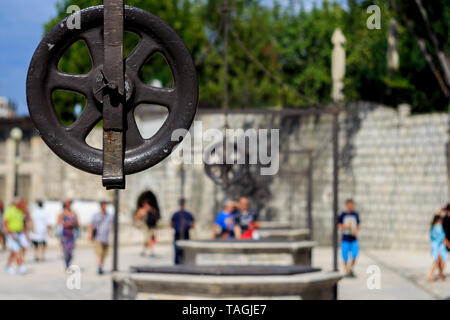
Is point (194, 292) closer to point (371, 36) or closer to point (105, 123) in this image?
point (105, 123)

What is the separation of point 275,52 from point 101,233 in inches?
1254

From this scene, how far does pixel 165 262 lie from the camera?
2069 cm

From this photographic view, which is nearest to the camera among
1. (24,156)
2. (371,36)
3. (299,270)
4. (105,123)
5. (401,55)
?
(105,123)

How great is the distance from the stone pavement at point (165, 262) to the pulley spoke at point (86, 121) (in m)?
9.06

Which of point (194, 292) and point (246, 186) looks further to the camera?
point (246, 186)

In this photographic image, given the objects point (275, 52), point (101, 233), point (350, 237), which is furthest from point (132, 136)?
point (275, 52)

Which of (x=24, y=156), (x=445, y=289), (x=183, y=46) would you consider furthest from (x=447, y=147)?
(x=24, y=156)

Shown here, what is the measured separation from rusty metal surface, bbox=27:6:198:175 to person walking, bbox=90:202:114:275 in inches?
555

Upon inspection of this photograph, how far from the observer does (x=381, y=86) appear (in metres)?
30.8

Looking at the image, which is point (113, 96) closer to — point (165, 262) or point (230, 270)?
point (230, 270)

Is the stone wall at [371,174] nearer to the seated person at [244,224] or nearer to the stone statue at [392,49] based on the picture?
the stone statue at [392,49]

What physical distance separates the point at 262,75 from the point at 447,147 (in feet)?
79.3

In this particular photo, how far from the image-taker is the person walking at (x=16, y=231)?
16969 millimetres

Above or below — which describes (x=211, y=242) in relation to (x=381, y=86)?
below
